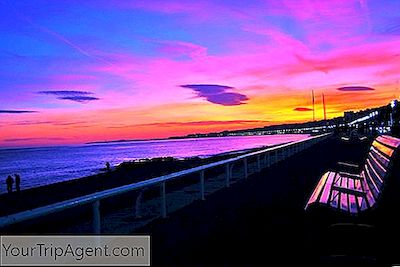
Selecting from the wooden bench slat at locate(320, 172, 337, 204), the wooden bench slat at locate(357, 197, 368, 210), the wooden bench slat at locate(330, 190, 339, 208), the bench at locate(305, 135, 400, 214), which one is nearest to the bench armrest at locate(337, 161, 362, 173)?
the wooden bench slat at locate(320, 172, 337, 204)

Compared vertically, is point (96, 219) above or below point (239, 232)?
above

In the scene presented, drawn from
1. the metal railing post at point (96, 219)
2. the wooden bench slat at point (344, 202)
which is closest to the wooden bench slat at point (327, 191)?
the wooden bench slat at point (344, 202)

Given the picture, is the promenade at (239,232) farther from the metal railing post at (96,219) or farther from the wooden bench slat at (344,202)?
the metal railing post at (96,219)

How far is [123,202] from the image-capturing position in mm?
12852

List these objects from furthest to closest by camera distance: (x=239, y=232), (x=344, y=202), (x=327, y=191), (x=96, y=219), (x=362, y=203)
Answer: (x=239, y=232) → (x=327, y=191) → (x=344, y=202) → (x=362, y=203) → (x=96, y=219)

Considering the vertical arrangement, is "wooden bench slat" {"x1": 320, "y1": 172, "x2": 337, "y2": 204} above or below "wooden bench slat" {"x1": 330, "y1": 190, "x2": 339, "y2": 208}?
above

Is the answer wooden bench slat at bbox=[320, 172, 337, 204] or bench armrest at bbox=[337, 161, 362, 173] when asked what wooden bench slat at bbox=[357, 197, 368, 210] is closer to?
wooden bench slat at bbox=[320, 172, 337, 204]

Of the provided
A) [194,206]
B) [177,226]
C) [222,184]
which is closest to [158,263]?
[177,226]

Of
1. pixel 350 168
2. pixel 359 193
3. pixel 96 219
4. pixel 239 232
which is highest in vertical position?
pixel 359 193

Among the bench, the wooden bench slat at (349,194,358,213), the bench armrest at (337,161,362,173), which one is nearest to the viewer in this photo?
the bench

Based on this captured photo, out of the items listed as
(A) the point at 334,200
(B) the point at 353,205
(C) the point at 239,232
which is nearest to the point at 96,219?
(C) the point at 239,232

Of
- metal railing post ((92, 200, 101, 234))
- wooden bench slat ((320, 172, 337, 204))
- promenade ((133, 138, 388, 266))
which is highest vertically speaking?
wooden bench slat ((320, 172, 337, 204))

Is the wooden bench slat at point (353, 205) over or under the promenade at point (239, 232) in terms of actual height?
over

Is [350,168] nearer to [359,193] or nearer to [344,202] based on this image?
[344,202]
